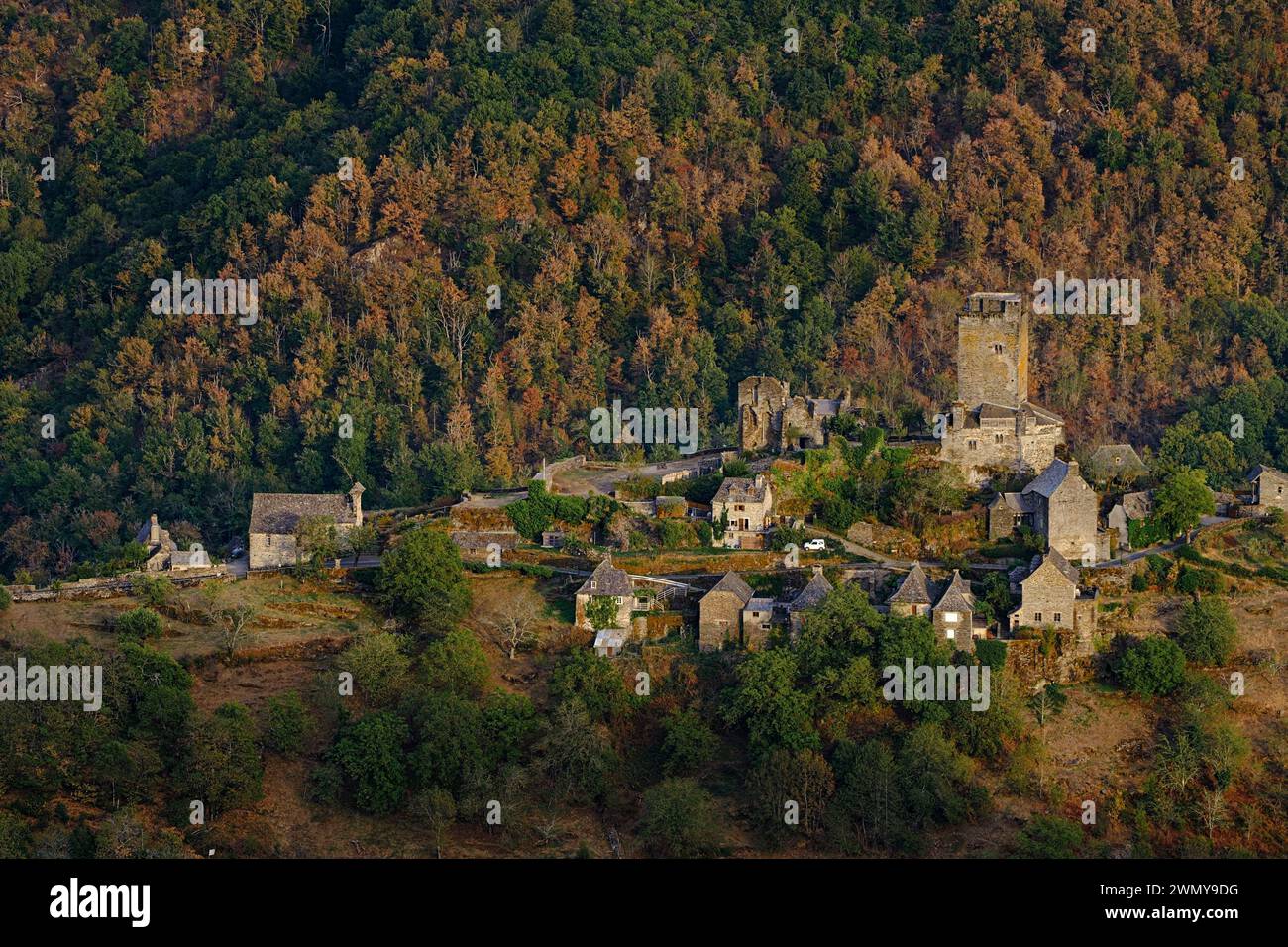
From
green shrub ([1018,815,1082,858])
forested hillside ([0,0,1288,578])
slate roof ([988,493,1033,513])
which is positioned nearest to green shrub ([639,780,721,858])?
green shrub ([1018,815,1082,858])

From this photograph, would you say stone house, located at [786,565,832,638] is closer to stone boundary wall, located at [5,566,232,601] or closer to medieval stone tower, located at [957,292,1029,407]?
medieval stone tower, located at [957,292,1029,407]

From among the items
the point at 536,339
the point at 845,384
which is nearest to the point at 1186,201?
the point at 845,384

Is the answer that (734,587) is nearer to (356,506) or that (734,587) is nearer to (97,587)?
(356,506)

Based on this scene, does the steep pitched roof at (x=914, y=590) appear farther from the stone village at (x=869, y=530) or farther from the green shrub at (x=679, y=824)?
the green shrub at (x=679, y=824)

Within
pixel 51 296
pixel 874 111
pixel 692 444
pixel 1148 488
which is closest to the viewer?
pixel 1148 488

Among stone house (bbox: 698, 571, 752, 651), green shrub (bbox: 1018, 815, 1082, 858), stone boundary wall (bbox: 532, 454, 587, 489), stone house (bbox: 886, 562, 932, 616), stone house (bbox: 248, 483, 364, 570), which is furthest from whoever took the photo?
stone boundary wall (bbox: 532, 454, 587, 489)

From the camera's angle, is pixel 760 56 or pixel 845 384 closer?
pixel 845 384

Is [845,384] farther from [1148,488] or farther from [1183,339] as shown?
[1148,488]
